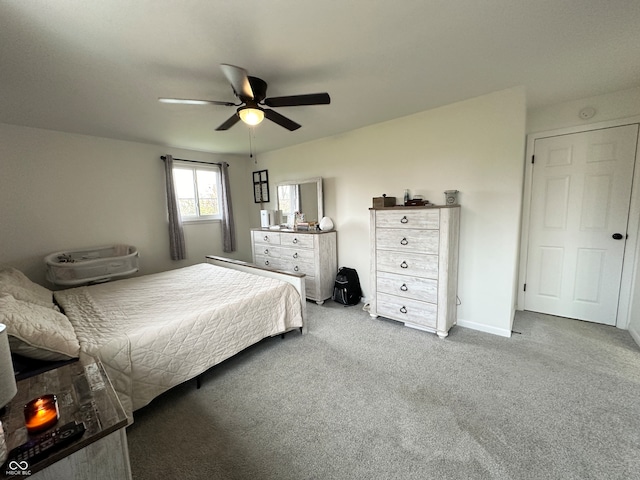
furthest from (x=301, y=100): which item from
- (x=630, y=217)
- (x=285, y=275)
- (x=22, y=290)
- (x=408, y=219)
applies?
(x=630, y=217)

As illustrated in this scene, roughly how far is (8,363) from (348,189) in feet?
10.9

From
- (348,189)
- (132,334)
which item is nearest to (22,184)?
(132,334)

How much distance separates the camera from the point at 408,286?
2.76 meters

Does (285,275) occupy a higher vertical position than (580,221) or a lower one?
lower

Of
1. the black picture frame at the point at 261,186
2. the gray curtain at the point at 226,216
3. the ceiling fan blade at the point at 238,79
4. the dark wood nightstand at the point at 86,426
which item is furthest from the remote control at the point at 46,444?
the black picture frame at the point at 261,186

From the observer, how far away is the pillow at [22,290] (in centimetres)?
183

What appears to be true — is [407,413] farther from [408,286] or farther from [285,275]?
[285,275]

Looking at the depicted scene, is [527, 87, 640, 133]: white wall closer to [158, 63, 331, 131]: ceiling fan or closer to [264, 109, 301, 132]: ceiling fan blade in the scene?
[158, 63, 331, 131]: ceiling fan

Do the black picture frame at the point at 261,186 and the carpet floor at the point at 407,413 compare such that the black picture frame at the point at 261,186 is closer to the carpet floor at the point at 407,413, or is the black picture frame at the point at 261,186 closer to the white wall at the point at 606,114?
the carpet floor at the point at 407,413

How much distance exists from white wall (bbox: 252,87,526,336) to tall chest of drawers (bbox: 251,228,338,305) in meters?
0.55

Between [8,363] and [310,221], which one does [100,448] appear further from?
[310,221]

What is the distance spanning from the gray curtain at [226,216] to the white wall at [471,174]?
7.49 ft

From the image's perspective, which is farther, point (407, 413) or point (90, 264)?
point (90, 264)

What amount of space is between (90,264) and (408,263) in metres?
3.60
